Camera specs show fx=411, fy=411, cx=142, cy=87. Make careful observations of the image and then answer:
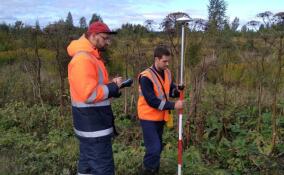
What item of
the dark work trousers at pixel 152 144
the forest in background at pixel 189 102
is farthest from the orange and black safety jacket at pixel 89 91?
the forest in background at pixel 189 102

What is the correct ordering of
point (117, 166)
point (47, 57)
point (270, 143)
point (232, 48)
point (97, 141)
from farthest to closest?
point (47, 57) → point (232, 48) → point (270, 143) → point (117, 166) → point (97, 141)

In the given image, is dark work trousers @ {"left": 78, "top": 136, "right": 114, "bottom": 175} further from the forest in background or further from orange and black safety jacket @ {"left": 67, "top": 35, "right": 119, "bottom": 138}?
the forest in background

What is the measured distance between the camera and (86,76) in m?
4.25

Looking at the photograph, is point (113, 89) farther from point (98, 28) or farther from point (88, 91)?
point (98, 28)

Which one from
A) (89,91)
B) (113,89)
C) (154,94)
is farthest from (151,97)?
(89,91)

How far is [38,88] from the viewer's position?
405 inches

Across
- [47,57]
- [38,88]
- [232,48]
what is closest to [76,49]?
[232,48]

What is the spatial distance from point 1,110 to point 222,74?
5.46m

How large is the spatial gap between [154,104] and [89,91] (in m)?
1.44

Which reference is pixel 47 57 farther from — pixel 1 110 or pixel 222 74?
pixel 222 74

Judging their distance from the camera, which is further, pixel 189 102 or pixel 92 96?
pixel 189 102

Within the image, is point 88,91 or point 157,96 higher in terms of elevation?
point 88,91

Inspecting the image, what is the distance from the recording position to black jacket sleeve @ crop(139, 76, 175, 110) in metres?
5.46

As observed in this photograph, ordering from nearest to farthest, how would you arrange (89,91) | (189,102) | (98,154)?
(89,91)
(98,154)
(189,102)
